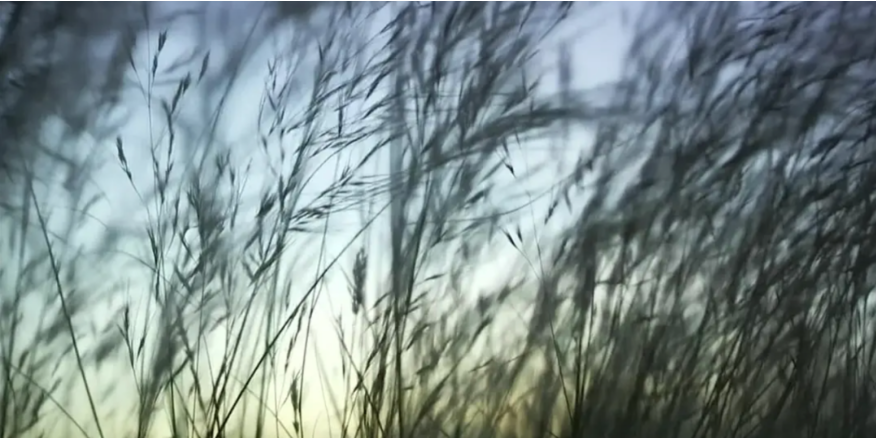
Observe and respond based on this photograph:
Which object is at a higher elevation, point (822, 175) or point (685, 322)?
point (822, 175)

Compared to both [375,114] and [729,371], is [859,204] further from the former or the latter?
[375,114]

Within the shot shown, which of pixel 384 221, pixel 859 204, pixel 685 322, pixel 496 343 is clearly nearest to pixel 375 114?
pixel 384 221

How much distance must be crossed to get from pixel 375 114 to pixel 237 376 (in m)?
0.32

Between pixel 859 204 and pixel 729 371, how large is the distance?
24 cm

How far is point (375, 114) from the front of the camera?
3.05 feet

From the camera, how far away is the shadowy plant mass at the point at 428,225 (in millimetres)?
903

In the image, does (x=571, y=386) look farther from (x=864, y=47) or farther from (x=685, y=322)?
(x=864, y=47)

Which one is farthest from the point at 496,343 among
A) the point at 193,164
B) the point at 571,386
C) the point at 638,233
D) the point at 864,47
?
the point at 864,47

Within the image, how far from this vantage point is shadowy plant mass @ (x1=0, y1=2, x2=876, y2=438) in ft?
2.96

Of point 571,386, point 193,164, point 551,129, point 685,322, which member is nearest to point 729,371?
point 685,322

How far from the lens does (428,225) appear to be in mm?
920

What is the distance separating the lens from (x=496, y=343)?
35.8 inches

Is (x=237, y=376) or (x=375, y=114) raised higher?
(x=375, y=114)

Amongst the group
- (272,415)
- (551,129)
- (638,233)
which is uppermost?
(551,129)
